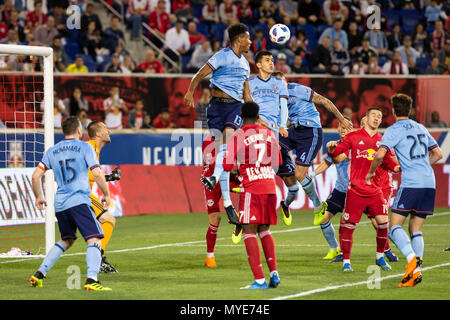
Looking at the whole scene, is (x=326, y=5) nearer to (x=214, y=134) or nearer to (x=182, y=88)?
(x=182, y=88)

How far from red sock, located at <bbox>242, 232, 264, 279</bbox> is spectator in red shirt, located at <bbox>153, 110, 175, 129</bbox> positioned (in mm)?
13456

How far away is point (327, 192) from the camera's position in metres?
22.0

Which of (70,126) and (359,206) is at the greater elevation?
(70,126)

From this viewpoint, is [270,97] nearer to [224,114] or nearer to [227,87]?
[227,87]

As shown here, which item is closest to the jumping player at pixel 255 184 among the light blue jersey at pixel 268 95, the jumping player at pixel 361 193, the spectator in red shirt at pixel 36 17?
the jumping player at pixel 361 193

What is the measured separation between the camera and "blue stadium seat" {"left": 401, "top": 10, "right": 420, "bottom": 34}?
2899 centimetres

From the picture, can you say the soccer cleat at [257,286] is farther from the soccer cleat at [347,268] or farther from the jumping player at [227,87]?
the jumping player at [227,87]

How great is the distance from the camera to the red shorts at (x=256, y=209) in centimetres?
985

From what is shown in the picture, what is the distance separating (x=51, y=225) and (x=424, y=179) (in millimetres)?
6031

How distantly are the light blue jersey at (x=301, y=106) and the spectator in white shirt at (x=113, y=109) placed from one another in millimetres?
9140

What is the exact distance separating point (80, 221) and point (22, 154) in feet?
33.6

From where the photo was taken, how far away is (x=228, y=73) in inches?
498

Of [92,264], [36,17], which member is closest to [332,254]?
[92,264]
